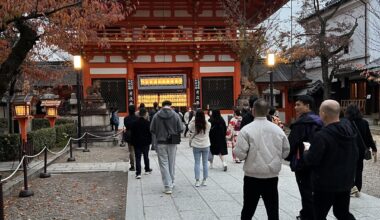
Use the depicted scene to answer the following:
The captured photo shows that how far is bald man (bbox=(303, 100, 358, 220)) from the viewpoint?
3939 mm

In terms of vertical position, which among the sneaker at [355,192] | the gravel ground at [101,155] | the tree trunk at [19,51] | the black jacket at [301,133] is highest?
the tree trunk at [19,51]

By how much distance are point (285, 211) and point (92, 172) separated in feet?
21.1

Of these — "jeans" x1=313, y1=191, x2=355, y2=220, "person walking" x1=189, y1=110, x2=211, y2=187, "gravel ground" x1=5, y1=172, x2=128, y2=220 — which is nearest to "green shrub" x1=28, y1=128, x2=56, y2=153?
"gravel ground" x1=5, y1=172, x2=128, y2=220

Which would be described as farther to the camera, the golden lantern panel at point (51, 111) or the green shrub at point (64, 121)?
the green shrub at point (64, 121)

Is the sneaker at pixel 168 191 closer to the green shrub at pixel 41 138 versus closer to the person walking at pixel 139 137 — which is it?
the person walking at pixel 139 137

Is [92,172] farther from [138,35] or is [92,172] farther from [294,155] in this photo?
[138,35]

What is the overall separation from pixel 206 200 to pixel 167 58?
17.9 meters

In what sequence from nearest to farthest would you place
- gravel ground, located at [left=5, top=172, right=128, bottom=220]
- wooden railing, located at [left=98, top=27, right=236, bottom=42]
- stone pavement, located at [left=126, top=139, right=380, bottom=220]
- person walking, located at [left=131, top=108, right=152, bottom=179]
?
1. stone pavement, located at [left=126, top=139, right=380, bottom=220]
2. gravel ground, located at [left=5, top=172, right=128, bottom=220]
3. person walking, located at [left=131, top=108, right=152, bottom=179]
4. wooden railing, located at [left=98, top=27, right=236, bottom=42]

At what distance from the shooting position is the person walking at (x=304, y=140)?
486 cm

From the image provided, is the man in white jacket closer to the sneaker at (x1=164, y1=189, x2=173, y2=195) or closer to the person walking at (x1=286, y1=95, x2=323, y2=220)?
the person walking at (x1=286, y1=95, x2=323, y2=220)

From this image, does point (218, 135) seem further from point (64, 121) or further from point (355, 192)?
point (64, 121)

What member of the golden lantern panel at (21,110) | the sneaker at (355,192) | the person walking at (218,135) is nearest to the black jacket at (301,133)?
the sneaker at (355,192)

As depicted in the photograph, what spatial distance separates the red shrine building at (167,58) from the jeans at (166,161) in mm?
15841

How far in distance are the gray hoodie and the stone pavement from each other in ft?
3.75
